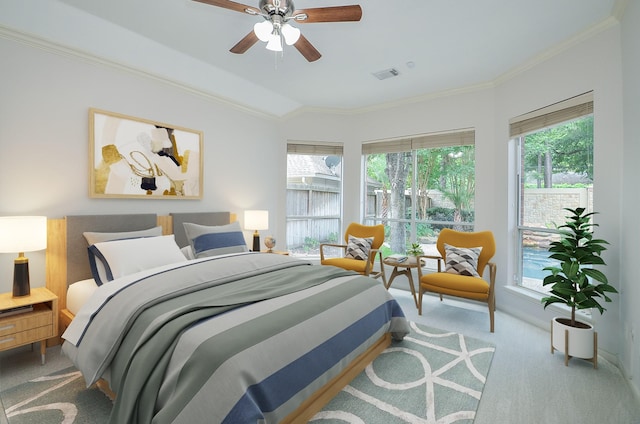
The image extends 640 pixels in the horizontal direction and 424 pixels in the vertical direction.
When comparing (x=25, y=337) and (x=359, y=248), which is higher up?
(x=359, y=248)

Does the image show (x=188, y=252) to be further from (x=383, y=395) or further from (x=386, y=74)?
(x=386, y=74)

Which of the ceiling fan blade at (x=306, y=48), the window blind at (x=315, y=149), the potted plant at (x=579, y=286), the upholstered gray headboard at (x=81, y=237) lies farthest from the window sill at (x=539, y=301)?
the upholstered gray headboard at (x=81, y=237)

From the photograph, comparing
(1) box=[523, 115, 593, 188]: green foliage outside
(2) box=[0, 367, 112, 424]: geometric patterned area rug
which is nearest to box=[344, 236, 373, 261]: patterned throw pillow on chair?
(1) box=[523, 115, 593, 188]: green foliage outside

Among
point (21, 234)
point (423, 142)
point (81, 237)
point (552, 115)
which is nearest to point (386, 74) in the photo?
point (423, 142)

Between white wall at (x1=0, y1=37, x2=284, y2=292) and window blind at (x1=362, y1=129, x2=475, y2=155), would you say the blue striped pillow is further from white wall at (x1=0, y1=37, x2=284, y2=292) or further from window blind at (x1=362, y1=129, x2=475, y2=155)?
window blind at (x1=362, y1=129, x2=475, y2=155)

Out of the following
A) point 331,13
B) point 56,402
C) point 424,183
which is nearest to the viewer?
point 56,402

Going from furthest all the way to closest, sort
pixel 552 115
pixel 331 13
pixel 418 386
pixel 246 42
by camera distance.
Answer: pixel 552 115
pixel 246 42
pixel 418 386
pixel 331 13

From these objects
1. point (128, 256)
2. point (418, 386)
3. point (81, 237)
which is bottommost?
point (418, 386)

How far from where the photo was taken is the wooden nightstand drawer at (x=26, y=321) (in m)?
2.22

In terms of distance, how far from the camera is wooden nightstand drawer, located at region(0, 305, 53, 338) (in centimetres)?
222

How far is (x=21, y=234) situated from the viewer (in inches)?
92.7

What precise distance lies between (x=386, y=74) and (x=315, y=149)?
179cm

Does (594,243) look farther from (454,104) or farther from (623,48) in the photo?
(454,104)

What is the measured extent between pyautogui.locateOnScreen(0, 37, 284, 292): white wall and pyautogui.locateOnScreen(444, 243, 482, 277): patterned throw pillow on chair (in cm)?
319
